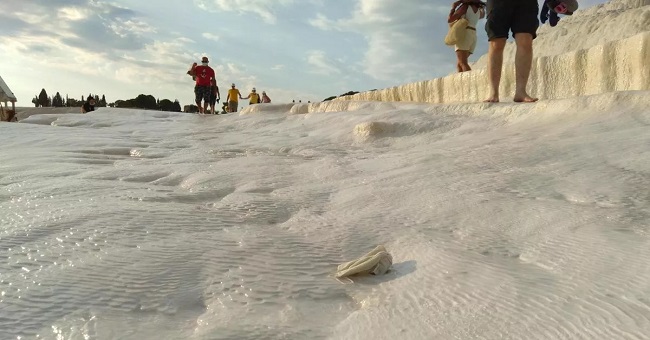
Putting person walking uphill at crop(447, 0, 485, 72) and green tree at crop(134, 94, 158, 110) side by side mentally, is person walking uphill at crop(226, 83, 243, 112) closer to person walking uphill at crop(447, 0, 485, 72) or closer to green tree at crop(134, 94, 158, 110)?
person walking uphill at crop(447, 0, 485, 72)

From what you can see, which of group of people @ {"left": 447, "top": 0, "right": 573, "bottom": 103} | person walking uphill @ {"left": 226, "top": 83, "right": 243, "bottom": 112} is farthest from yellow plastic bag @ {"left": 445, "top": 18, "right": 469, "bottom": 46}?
person walking uphill @ {"left": 226, "top": 83, "right": 243, "bottom": 112}

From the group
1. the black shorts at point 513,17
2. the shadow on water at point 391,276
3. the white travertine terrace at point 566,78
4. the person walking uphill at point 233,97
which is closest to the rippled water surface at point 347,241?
the shadow on water at point 391,276

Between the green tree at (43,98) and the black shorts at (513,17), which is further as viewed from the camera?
the green tree at (43,98)

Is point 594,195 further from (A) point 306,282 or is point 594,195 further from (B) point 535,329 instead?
(A) point 306,282

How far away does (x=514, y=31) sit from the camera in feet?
10.8

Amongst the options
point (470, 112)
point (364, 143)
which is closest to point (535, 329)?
point (364, 143)

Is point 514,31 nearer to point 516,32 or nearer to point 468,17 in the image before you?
point 516,32

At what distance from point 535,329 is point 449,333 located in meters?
0.13

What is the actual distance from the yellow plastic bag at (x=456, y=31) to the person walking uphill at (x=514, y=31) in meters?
1.59

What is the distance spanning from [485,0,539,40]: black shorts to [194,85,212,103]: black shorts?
7021 mm

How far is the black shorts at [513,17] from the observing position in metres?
3.25

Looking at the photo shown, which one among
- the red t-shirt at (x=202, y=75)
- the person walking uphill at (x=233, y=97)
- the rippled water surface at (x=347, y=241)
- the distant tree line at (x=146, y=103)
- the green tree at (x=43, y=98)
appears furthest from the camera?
the green tree at (x=43, y=98)

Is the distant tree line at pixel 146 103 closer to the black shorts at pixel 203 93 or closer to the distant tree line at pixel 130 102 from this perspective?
the distant tree line at pixel 130 102

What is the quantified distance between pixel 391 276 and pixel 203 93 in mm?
8916
